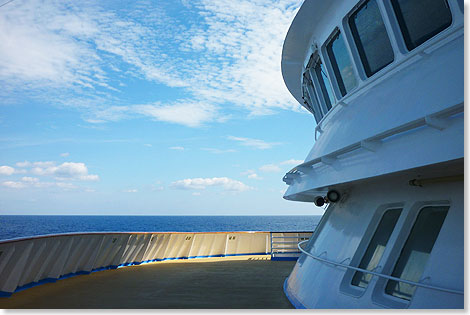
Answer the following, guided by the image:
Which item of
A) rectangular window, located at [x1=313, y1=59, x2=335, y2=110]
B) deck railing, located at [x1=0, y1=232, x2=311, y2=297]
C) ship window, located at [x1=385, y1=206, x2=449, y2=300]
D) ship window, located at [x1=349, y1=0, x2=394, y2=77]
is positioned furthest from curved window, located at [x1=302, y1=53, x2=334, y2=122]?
deck railing, located at [x1=0, y1=232, x2=311, y2=297]

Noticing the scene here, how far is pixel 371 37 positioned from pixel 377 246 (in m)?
2.96

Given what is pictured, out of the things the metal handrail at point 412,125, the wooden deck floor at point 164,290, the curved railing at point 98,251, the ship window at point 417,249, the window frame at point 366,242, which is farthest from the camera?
the curved railing at point 98,251

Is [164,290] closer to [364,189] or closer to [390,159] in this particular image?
[364,189]

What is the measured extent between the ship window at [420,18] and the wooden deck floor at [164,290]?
Result: 4.69 metres

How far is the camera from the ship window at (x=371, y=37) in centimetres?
552

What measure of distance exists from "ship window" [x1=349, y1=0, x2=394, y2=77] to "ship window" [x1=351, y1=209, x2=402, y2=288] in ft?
7.00

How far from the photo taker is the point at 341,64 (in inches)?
269

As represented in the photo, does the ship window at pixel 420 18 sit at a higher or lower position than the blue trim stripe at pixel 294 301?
higher

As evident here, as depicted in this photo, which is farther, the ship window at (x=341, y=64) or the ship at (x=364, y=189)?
the ship window at (x=341, y=64)

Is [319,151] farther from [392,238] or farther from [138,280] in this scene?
[138,280]

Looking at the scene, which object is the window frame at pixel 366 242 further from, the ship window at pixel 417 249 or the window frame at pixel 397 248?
the ship window at pixel 417 249

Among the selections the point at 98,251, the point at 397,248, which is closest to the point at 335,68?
the point at 397,248

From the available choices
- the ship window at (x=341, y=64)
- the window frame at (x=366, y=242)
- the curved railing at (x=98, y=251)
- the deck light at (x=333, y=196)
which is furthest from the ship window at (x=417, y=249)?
the curved railing at (x=98, y=251)

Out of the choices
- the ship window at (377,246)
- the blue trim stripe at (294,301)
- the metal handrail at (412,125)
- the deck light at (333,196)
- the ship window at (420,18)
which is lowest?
the blue trim stripe at (294,301)
